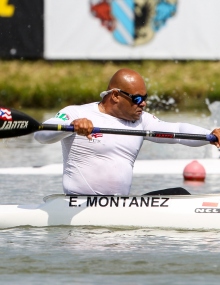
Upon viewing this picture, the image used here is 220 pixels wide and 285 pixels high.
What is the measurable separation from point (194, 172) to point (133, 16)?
26.2 feet

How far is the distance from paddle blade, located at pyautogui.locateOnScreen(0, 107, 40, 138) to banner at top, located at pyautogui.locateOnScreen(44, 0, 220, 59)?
11.6 m

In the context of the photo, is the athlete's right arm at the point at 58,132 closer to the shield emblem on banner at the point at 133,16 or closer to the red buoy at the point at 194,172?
the red buoy at the point at 194,172

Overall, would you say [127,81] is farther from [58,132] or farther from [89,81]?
[89,81]

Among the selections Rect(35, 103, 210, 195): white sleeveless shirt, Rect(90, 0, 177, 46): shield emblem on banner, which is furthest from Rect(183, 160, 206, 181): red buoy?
Rect(90, 0, 177, 46): shield emblem on banner

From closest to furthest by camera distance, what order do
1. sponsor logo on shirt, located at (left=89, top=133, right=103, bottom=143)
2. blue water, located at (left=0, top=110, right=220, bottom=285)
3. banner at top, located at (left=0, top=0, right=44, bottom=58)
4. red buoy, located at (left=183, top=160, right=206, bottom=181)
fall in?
blue water, located at (left=0, top=110, right=220, bottom=285), sponsor logo on shirt, located at (left=89, top=133, right=103, bottom=143), red buoy, located at (left=183, top=160, right=206, bottom=181), banner at top, located at (left=0, top=0, right=44, bottom=58)

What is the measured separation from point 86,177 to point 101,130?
47 cm

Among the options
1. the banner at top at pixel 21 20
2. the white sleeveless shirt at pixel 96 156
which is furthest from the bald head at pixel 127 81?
the banner at top at pixel 21 20

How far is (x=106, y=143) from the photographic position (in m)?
9.18

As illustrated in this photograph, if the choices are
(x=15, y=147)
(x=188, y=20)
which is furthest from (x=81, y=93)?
(x=15, y=147)

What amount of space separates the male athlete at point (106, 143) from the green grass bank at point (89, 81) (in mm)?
12588

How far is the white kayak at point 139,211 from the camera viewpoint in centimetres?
906

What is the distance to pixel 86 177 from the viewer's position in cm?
912

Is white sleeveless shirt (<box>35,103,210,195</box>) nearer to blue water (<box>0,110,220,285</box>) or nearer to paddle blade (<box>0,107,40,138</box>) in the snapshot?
paddle blade (<box>0,107,40,138</box>)

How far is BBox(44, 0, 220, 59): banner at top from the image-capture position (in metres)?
20.5
